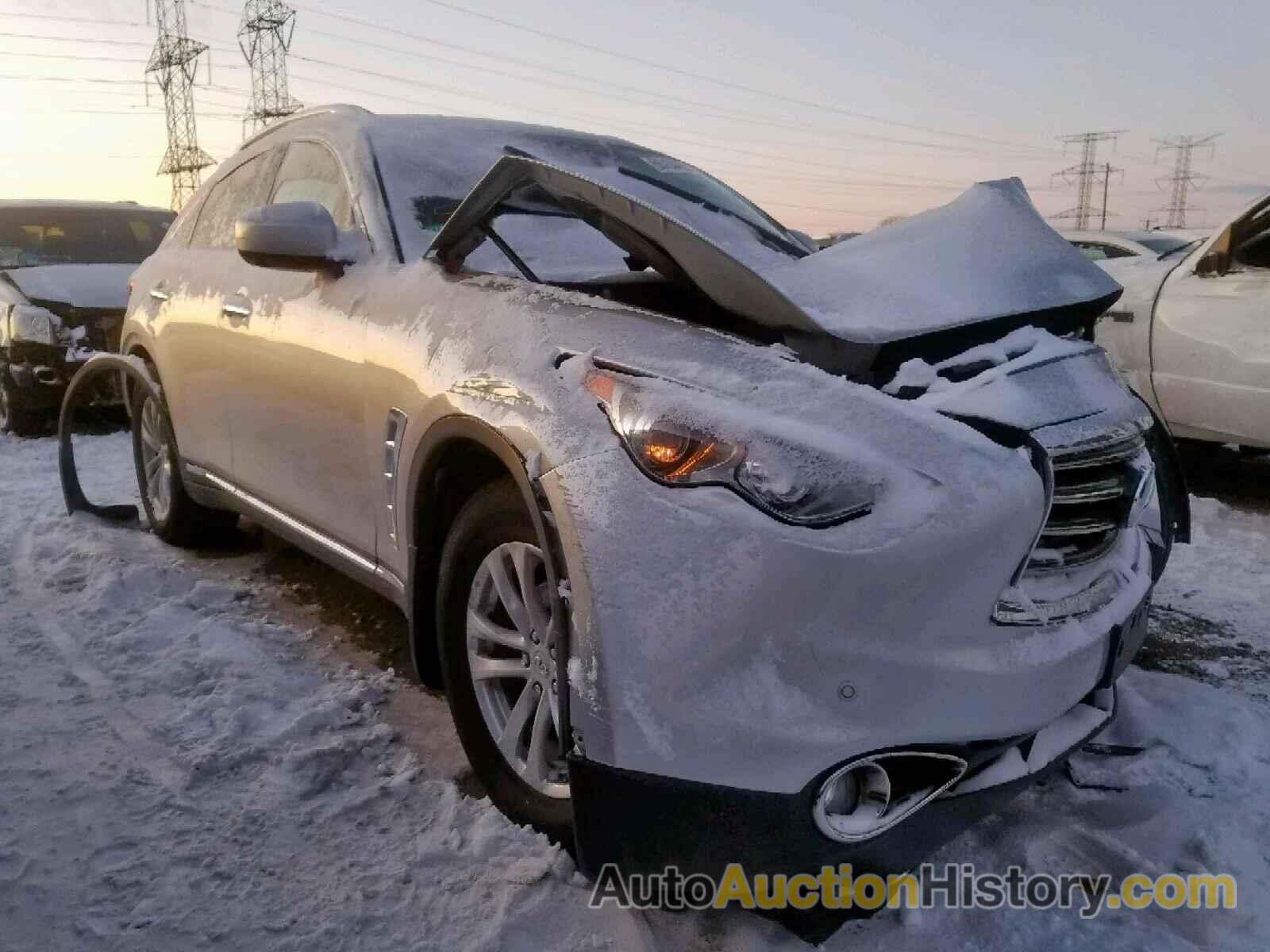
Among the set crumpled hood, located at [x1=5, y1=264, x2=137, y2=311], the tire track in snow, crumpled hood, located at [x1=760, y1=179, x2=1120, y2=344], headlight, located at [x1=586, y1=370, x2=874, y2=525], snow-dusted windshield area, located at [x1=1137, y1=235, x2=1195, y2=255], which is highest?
crumpled hood, located at [x1=760, y1=179, x2=1120, y2=344]

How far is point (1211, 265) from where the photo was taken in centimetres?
547

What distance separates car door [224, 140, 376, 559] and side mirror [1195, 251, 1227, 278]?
15.1 ft

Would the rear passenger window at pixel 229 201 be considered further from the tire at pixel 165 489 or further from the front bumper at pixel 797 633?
the front bumper at pixel 797 633

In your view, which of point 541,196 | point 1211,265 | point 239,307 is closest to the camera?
point 541,196

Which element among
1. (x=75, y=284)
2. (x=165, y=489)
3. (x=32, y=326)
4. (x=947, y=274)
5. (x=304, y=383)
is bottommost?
(x=165, y=489)

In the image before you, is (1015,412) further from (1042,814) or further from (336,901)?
(336,901)

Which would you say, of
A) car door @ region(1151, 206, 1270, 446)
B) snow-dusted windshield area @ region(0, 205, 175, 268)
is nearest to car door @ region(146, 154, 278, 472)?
car door @ region(1151, 206, 1270, 446)

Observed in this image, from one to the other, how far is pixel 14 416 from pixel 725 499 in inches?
309

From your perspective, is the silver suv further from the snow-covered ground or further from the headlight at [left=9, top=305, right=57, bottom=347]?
the headlight at [left=9, top=305, right=57, bottom=347]

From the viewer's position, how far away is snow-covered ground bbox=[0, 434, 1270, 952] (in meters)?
2.01

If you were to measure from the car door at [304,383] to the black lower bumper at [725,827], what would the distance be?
1.27m

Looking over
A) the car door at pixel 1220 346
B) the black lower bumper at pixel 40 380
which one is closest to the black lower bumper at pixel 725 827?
the car door at pixel 1220 346

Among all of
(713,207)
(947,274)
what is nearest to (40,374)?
(713,207)

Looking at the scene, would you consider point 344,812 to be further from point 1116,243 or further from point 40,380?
point 1116,243
